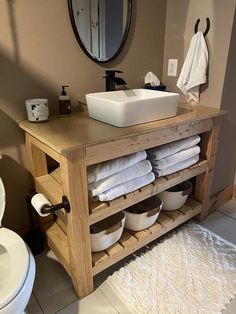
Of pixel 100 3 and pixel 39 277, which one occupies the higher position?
pixel 100 3

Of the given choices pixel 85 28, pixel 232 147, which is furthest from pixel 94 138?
pixel 232 147

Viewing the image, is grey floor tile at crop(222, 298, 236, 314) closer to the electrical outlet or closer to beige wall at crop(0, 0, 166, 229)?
beige wall at crop(0, 0, 166, 229)

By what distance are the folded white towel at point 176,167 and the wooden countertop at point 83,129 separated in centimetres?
28

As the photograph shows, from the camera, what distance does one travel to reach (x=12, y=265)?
92cm

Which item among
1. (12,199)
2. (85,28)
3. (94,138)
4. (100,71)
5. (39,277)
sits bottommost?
(39,277)

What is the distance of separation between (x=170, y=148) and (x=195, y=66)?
1.88ft

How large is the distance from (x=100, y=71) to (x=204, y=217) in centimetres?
127

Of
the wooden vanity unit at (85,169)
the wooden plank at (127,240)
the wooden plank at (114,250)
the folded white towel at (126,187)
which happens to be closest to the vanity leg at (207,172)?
the wooden vanity unit at (85,169)

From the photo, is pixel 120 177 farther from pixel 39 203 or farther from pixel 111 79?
Result: pixel 111 79

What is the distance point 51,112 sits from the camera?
1.42 meters

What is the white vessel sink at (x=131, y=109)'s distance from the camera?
3.68 ft

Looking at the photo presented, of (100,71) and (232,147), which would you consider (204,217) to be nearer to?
(232,147)

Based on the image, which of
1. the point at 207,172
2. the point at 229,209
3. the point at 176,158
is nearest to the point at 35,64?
the point at 176,158

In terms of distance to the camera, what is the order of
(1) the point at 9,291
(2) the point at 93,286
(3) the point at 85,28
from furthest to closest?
(3) the point at 85,28 < (2) the point at 93,286 < (1) the point at 9,291
